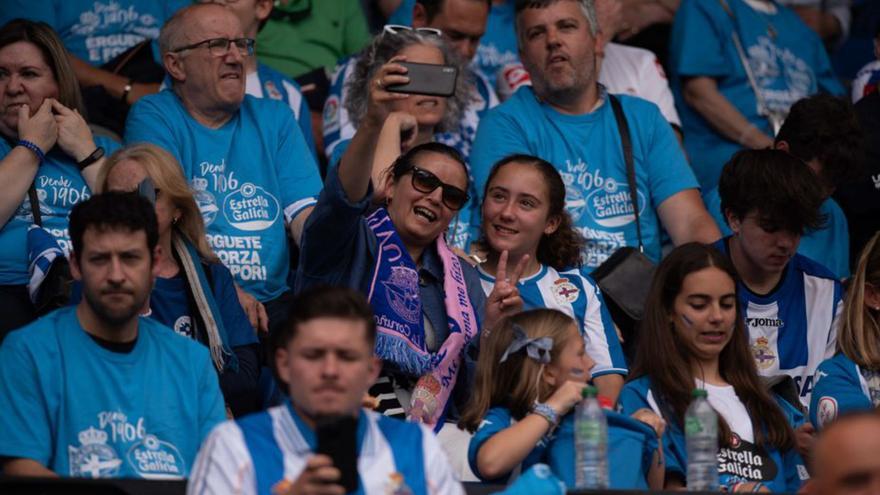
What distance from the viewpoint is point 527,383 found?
5.13 meters

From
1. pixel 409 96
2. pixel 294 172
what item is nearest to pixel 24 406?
pixel 294 172

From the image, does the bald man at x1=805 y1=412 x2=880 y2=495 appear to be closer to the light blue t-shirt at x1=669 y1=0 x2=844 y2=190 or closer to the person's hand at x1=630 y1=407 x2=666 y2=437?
the person's hand at x1=630 y1=407 x2=666 y2=437

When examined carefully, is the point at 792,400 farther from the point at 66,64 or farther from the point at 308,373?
the point at 66,64

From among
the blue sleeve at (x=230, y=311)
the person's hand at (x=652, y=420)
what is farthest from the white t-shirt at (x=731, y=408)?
the blue sleeve at (x=230, y=311)

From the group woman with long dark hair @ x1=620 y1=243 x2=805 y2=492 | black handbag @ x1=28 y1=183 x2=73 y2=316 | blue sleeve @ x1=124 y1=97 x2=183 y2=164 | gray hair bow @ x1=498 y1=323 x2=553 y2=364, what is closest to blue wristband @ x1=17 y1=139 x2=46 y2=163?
blue sleeve @ x1=124 y1=97 x2=183 y2=164

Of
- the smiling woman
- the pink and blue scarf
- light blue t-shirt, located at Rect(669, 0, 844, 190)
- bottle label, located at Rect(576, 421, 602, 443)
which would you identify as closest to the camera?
bottle label, located at Rect(576, 421, 602, 443)

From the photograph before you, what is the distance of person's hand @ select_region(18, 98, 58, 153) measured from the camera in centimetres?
615

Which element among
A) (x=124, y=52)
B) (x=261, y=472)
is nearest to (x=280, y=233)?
(x=124, y=52)

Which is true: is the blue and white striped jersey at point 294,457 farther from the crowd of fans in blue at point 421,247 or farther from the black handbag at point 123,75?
the black handbag at point 123,75

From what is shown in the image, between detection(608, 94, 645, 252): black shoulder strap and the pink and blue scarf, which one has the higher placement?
detection(608, 94, 645, 252): black shoulder strap

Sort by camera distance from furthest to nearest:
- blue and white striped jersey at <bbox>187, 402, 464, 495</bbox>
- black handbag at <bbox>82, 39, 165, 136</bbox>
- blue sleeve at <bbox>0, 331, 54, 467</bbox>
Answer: black handbag at <bbox>82, 39, 165, 136</bbox>, blue sleeve at <bbox>0, 331, 54, 467</bbox>, blue and white striped jersey at <bbox>187, 402, 464, 495</bbox>

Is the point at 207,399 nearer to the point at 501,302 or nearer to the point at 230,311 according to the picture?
the point at 230,311

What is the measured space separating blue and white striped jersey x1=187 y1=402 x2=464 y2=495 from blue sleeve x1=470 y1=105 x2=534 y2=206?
279cm

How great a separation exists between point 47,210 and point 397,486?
255cm
